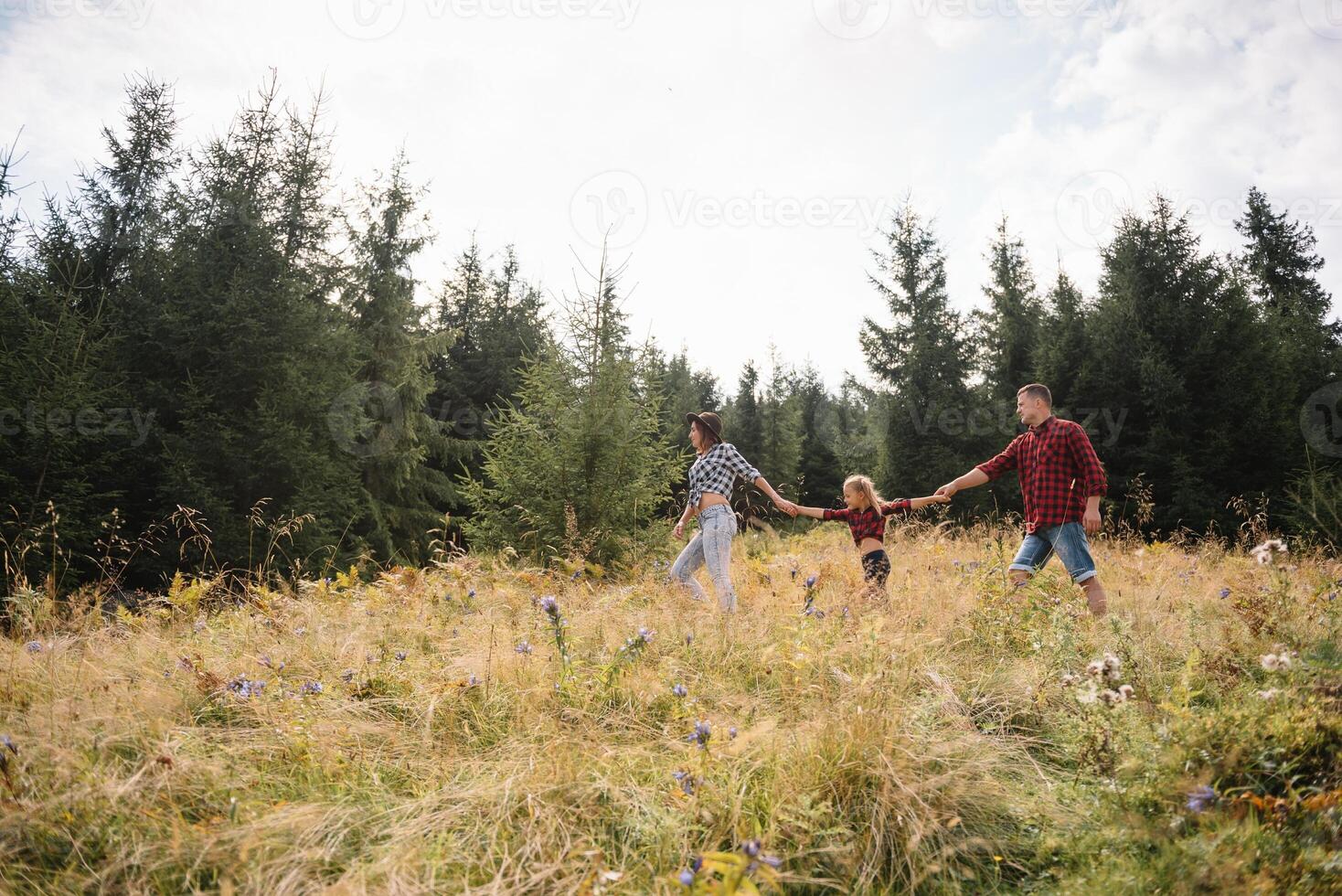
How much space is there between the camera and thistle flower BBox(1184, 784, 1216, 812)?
190cm

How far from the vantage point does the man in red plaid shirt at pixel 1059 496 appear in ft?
15.4

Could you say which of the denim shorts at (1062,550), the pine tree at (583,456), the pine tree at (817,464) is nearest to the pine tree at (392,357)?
the pine tree at (583,456)

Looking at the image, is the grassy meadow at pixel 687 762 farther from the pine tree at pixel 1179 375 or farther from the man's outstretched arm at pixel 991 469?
the pine tree at pixel 1179 375

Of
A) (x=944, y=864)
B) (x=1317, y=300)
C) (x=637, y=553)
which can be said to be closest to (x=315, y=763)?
(x=944, y=864)

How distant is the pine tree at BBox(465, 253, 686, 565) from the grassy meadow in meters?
3.61

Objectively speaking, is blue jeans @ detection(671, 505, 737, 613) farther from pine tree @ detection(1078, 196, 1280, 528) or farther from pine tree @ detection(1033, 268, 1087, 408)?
pine tree @ detection(1033, 268, 1087, 408)

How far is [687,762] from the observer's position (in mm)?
2525

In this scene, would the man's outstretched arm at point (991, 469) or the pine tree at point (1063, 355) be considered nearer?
the man's outstretched arm at point (991, 469)

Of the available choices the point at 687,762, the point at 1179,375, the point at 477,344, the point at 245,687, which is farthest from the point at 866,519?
the point at 477,344

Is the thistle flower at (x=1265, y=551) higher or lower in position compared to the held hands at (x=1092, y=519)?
lower

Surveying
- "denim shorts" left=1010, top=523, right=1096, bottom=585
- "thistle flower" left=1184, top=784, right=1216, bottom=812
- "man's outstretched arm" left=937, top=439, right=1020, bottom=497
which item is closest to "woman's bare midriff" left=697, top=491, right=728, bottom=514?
"man's outstretched arm" left=937, top=439, right=1020, bottom=497

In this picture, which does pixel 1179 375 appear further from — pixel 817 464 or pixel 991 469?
pixel 817 464

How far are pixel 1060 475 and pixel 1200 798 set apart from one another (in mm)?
3298

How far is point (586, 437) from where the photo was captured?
8.00 m
